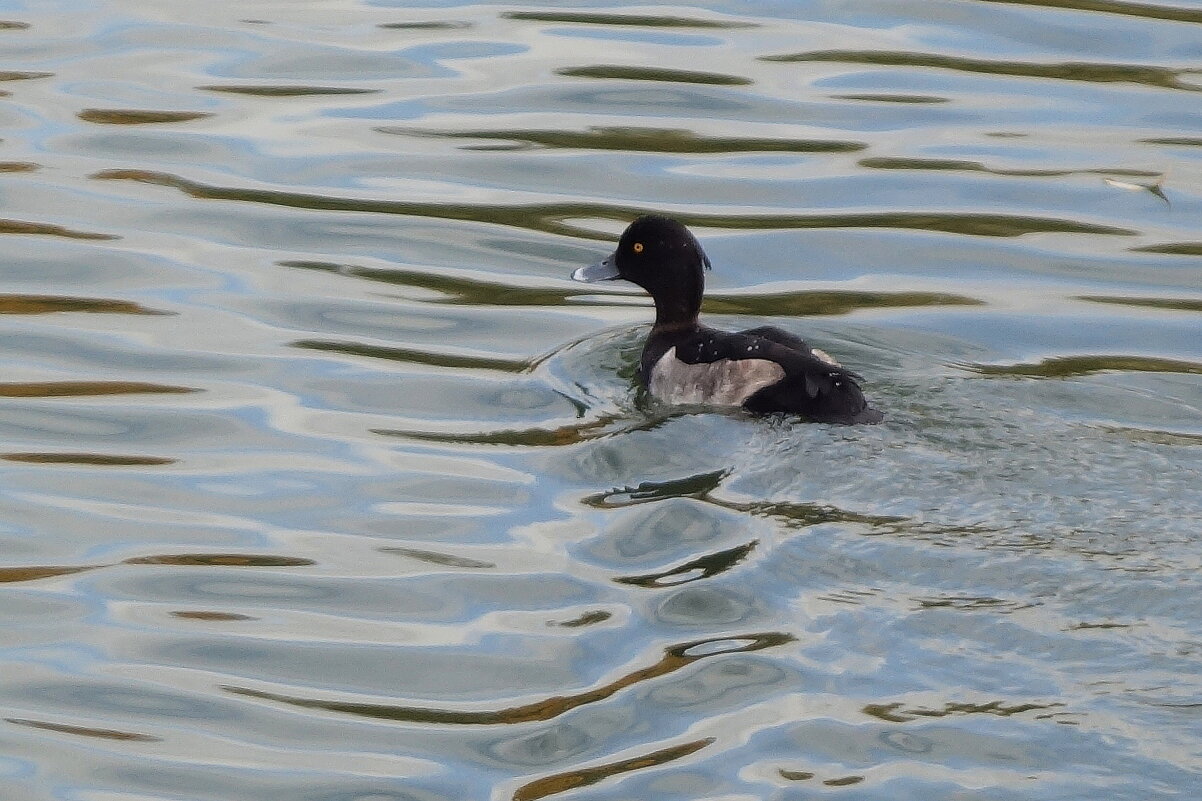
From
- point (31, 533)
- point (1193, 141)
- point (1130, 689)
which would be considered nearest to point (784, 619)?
point (1130, 689)

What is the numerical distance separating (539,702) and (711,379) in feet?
10.3

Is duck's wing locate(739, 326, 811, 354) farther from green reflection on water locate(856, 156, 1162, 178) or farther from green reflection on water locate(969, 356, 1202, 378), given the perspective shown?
green reflection on water locate(856, 156, 1162, 178)

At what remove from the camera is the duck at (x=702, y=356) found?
878 cm

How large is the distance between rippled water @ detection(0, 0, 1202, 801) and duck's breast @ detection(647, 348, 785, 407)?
0.18 meters

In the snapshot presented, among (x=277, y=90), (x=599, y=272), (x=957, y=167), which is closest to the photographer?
(x=599, y=272)

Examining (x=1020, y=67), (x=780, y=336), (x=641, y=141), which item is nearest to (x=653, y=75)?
(x=641, y=141)

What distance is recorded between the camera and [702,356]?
30.7 feet

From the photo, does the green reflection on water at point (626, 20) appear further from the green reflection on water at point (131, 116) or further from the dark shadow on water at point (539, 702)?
the dark shadow on water at point (539, 702)

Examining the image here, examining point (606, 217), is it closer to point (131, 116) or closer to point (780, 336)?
point (780, 336)

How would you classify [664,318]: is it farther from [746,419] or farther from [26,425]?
[26,425]

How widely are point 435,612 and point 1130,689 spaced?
2.48m

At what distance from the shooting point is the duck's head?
9.97 metres

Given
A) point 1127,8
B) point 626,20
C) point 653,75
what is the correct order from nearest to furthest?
point 653,75
point 1127,8
point 626,20

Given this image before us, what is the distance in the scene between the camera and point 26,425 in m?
8.89
